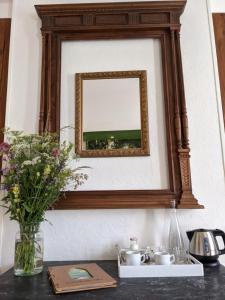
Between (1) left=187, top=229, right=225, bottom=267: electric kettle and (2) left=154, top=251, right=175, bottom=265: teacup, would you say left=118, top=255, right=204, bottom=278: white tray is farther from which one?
(1) left=187, top=229, right=225, bottom=267: electric kettle

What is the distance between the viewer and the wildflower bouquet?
1.10 meters

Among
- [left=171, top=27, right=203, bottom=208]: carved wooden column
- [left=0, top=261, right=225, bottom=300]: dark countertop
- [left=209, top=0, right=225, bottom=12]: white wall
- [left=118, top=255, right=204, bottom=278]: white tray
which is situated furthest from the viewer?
[left=209, top=0, right=225, bottom=12]: white wall

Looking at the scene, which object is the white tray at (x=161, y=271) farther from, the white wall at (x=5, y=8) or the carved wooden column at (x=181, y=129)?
the white wall at (x=5, y=8)

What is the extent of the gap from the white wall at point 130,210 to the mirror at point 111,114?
27cm

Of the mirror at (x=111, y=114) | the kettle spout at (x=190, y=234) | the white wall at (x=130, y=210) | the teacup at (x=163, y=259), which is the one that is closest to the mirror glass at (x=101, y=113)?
the mirror at (x=111, y=114)

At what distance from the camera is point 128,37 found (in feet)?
5.08

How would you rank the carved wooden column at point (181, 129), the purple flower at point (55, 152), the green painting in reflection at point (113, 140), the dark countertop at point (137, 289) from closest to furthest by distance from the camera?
1. the dark countertop at point (137, 289)
2. the purple flower at point (55, 152)
3. the carved wooden column at point (181, 129)
4. the green painting in reflection at point (113, 140)

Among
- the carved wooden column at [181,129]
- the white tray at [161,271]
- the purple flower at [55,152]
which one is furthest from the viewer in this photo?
the carved wooden column at [181,129]

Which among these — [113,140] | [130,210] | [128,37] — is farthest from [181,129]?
[128,37]

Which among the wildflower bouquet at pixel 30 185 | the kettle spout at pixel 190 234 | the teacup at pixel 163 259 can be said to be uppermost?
the wildflower bouquet at pixel 30 185

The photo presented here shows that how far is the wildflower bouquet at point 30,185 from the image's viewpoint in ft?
3.62

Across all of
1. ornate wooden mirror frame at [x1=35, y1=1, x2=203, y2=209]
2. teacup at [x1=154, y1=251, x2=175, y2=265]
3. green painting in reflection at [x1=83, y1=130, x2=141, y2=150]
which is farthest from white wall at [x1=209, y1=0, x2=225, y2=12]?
teacup at [x1=154, y1=251, x2=175, y2=265]

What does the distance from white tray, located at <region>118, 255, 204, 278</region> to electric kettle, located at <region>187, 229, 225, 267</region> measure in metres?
0.15

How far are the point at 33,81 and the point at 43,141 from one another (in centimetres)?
49
